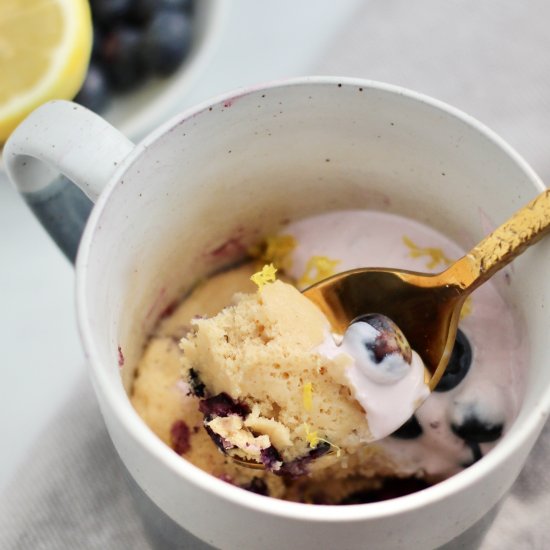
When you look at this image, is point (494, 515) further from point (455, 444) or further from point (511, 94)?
point (511, 94)

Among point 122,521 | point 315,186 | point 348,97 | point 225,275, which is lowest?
point 122,521

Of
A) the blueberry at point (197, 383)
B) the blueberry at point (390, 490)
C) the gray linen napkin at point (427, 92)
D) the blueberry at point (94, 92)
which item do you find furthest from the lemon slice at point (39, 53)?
the blueberry at point (390, 490)

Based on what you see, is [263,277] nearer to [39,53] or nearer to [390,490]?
[390,490]

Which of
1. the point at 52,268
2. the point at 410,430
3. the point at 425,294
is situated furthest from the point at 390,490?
the point at 52,268

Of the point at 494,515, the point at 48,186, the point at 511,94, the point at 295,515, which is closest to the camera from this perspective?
the point at 295,515

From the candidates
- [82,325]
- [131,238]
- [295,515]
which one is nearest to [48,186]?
[131,238]

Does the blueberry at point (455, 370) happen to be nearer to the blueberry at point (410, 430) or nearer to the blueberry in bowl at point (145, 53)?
the blueberry at point (410, 430)
